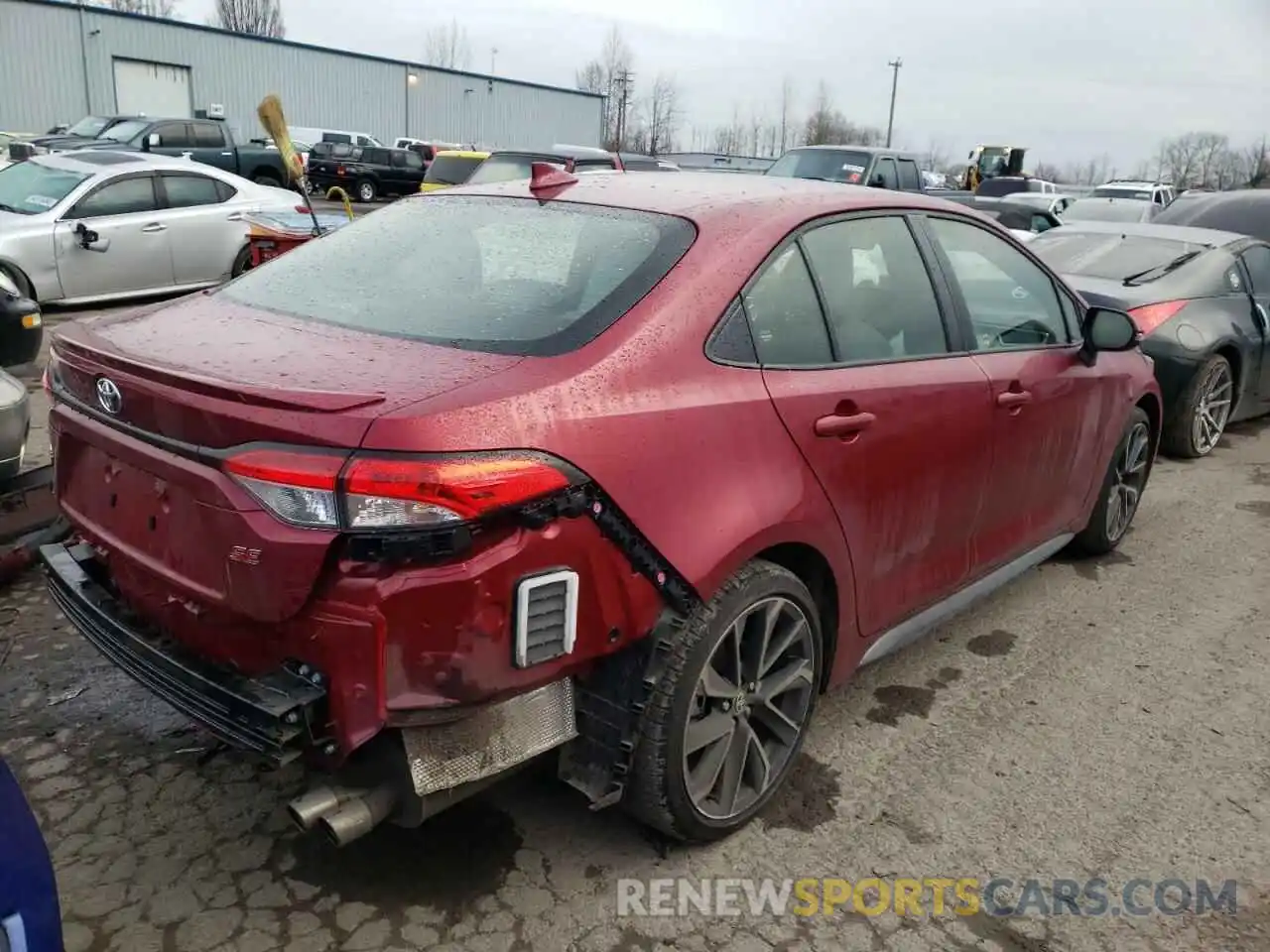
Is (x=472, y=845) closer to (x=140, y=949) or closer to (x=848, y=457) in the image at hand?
(x=140, y=949)

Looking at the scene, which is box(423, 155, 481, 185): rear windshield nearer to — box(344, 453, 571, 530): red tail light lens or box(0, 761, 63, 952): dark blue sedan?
box(344, 453, 571, 530): red tail light lens

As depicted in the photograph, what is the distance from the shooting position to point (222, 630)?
7.36 feet

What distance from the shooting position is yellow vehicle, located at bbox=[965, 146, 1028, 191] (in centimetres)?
3456

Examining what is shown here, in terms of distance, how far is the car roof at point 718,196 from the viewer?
2.88m

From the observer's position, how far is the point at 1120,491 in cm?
482

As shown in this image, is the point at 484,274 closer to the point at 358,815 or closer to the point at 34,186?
the point at 358,815

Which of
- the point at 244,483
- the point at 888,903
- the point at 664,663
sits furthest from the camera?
the point at 888,903

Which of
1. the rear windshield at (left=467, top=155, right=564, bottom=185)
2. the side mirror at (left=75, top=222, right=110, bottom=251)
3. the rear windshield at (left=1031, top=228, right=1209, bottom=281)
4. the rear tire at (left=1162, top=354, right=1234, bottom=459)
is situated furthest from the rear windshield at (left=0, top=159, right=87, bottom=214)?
the rear tire at (left=1162, top=354, right=1234, bottom=459)

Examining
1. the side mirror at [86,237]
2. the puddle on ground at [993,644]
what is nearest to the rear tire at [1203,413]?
the puddle on ground at [993,644]

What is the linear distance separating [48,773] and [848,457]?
2412 millimetres

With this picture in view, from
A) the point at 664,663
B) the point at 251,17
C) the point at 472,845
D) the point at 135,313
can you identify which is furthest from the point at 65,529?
the point at 251,17

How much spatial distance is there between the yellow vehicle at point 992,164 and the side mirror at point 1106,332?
31741 mm

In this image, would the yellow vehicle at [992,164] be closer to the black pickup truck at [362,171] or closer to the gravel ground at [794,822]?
the black pickup truck at [362,171]

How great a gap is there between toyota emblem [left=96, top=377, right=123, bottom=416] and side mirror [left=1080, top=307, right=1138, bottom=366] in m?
3.36
